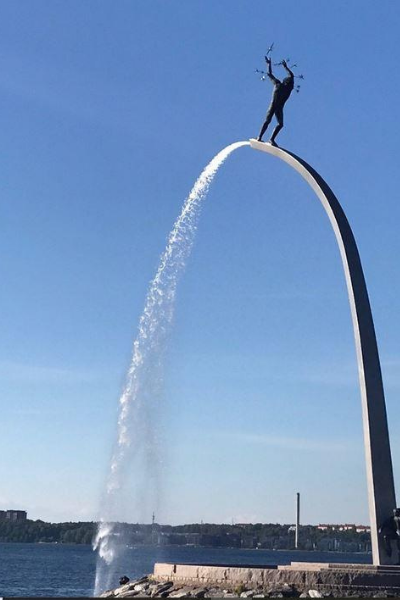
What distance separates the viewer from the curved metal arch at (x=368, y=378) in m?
27.9

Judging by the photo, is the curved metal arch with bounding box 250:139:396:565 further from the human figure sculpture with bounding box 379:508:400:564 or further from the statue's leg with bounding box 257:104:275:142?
the statue's leg with bounding box 257:104:275:142

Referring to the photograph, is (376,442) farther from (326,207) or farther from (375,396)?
(326,207)

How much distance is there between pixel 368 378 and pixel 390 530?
4.46 m

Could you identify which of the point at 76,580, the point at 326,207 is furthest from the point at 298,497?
the point at 326,207

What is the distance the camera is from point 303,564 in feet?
80.9

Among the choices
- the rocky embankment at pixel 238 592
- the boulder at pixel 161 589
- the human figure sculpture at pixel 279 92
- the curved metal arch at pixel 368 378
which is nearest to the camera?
the rocky embankment at pixel 238 592

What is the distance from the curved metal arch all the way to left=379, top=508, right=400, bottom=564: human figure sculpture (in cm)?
15

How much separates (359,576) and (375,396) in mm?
7278

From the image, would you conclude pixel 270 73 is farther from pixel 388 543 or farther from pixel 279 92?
pixel 388 543

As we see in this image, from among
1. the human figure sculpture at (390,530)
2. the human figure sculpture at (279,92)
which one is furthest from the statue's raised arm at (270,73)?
the human figure sculpture at (390,530)

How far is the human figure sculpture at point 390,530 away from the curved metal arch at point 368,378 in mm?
150

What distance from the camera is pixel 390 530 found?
2716cm

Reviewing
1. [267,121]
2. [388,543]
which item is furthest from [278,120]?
[388,543]

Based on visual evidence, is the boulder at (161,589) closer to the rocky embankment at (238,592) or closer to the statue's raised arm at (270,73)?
the rocky embankment at (238,592)
